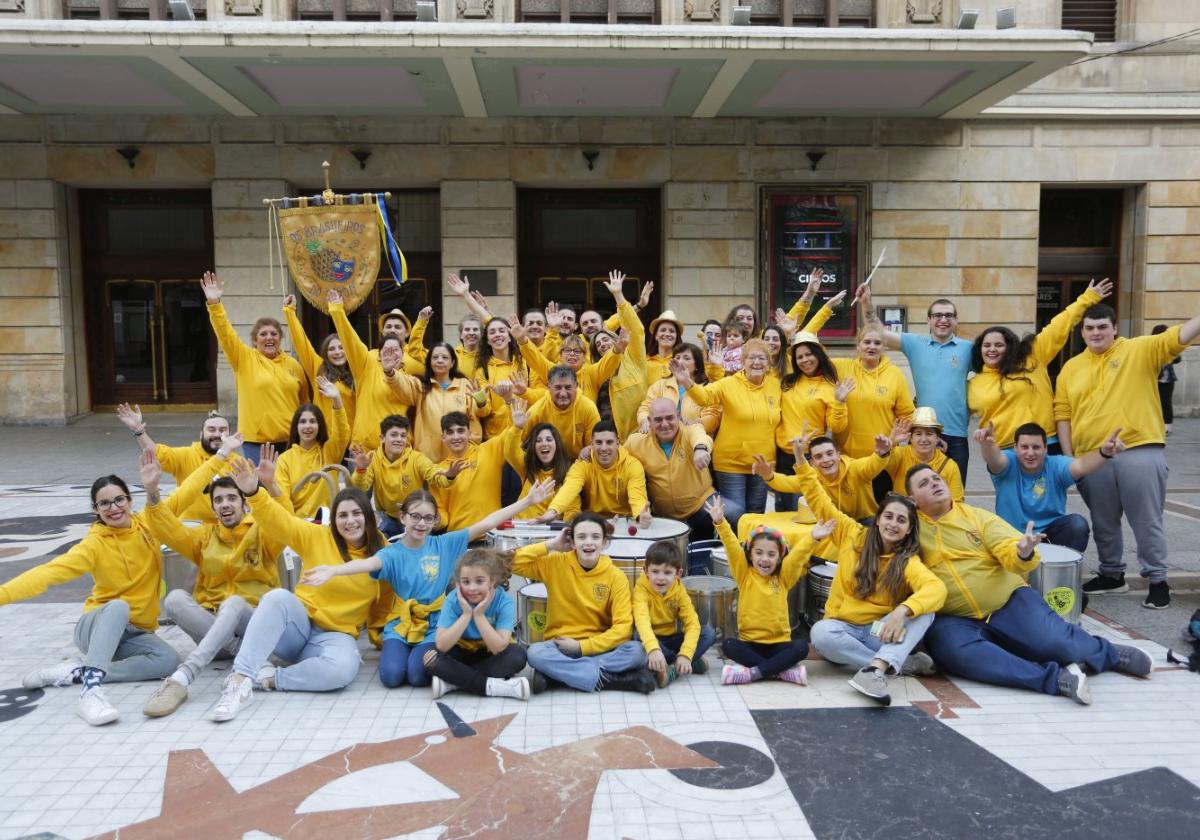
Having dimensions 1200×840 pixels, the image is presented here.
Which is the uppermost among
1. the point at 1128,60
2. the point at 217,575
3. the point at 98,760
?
the point at 1128,60

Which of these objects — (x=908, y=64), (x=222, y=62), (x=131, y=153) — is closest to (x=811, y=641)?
(x=908, y=64)

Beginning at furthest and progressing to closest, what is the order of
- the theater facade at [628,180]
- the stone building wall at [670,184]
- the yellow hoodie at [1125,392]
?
the stone building wall at [670,184] < the theater facade at [628,180] < the yellow hoodie at [1125,392]

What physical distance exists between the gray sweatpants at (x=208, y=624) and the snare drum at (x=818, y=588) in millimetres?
3300

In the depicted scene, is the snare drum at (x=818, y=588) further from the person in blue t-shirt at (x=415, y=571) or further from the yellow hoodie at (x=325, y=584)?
the yellow hoodie at (x=325, y=584)

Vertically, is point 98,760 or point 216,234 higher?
point 216,234

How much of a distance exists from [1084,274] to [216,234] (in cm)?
1554

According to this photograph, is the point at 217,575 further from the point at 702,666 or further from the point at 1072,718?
the point at 1072,718

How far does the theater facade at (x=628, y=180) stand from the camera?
15.1 meters

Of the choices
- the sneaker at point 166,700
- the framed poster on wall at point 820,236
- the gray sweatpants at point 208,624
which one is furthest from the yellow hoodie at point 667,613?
the framed poster on wall at point 820,236

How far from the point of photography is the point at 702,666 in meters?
5.17

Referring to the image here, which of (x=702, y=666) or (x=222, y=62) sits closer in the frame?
(x=702, y=666)

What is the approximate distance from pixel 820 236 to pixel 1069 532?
10642mm

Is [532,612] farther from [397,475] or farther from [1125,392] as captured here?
[1125,392]

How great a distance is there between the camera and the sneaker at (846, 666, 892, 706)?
4.68 m
